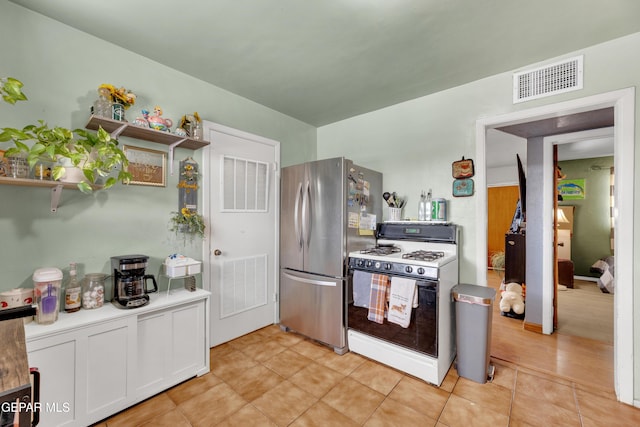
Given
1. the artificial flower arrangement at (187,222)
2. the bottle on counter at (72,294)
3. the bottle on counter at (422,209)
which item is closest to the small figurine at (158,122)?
the artificial flower arrangement at (187,222)

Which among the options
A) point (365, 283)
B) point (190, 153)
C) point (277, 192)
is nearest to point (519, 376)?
point (365, 283)

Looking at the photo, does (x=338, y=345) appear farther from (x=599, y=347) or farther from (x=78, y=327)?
(x=599, y=347)

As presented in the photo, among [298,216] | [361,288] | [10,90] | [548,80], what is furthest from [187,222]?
[548,80]

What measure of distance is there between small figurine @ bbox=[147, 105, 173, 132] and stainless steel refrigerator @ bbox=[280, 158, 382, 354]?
1.27 meters

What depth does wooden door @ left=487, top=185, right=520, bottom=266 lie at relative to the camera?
6770 millimetres

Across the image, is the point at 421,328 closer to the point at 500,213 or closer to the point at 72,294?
the point at 72,294

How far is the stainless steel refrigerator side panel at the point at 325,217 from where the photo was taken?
99.1 inches

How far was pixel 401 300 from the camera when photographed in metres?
2.13

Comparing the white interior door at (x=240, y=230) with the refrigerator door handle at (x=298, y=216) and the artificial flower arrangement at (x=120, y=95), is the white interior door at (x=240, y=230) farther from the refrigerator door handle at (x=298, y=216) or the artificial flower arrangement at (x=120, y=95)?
the artificial flower arrangement at (x=120, y=95)

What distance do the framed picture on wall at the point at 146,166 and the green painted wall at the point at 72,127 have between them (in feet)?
0.17

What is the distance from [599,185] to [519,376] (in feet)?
17.5

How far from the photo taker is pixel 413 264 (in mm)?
2111

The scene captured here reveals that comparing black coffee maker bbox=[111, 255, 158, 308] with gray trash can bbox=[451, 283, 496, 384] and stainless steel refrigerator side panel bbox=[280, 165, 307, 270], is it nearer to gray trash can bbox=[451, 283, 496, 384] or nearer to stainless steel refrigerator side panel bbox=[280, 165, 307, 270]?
stainless steel refrigerator side panel bbox=[280, 165, 307, 270]

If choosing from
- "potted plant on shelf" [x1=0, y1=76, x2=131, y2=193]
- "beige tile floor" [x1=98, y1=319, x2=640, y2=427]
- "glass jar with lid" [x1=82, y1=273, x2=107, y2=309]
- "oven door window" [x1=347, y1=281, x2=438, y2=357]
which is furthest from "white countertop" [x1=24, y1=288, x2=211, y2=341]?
"oven door window" [x1=347, y1=281, x2=438, y2=357]
